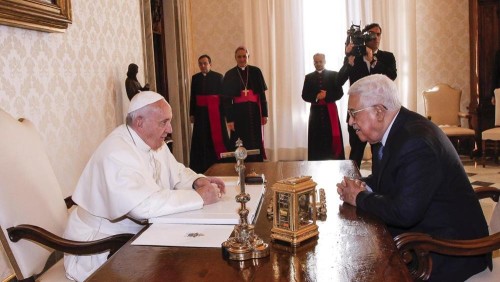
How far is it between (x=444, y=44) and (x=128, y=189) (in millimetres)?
7305

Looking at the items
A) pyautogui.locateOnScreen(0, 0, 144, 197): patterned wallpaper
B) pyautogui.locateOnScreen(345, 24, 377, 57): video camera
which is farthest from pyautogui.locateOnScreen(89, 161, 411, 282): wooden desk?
pyautogui.locateOnScreen(345, 24, 377, 57): video camera

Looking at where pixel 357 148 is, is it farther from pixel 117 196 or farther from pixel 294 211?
pixel 294 211

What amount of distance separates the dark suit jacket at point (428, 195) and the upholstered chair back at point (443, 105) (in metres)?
5.97

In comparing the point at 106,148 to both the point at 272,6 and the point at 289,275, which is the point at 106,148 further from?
the point at 272,6

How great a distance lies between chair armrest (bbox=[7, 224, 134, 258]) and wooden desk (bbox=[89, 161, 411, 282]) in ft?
1.14

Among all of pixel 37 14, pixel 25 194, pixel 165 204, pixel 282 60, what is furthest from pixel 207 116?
pixel 165 204

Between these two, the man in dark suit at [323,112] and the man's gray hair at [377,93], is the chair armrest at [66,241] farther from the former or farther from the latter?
the man in dark suit at [323,112]

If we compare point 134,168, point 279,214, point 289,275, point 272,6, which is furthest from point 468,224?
point 272,6

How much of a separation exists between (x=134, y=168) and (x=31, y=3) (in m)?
1.55

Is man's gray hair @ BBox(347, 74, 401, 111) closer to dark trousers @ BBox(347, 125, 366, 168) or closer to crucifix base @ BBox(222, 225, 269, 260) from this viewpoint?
crucifix base @ BBox(222, 225, 269, 260)

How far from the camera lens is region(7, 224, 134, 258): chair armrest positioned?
2002 mm

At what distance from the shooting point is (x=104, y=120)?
4.40 metres

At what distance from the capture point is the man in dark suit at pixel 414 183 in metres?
1.97

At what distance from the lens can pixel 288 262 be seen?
4.90 feet
